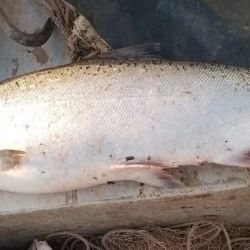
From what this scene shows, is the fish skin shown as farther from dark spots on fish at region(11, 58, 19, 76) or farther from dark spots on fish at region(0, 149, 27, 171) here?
dark spots on fish at region(11, 58, 19, 76)

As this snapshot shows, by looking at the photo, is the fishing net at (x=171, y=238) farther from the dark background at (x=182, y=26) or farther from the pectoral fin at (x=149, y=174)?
the dark background at (x=182, y=26)

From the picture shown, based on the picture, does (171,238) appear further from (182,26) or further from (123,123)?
(182,26)

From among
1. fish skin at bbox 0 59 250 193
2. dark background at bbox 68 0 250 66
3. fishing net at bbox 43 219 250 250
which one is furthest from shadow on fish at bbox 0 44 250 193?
fishing net at bbox 43 219 250 250

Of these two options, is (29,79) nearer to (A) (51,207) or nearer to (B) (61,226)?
(A) (51,207)

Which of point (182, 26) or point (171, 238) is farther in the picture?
point (171, 238)

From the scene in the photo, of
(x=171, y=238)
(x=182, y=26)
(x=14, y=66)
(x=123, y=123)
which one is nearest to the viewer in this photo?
(x=123, y=123)

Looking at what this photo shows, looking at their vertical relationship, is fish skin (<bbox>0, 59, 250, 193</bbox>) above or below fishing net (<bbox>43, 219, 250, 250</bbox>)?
above

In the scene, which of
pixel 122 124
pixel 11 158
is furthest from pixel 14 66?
pixel 122 124

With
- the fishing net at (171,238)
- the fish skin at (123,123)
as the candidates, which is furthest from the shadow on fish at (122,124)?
the fishing net at (171,238)
